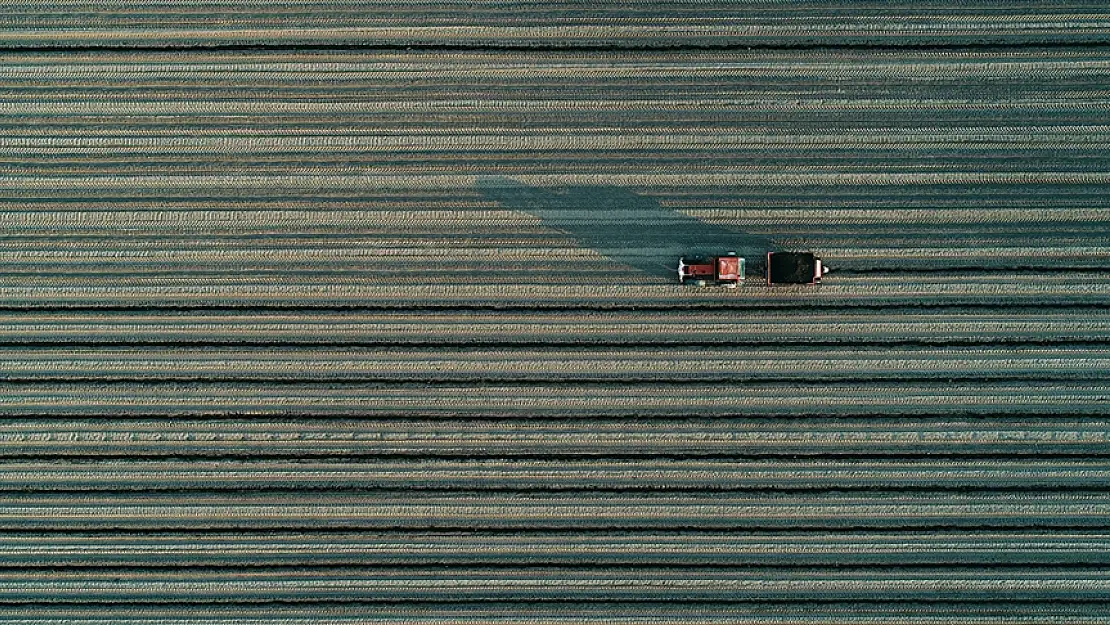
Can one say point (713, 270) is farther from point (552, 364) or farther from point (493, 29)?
point (493, 29)

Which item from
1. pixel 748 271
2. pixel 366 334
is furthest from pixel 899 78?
pixel 366 334

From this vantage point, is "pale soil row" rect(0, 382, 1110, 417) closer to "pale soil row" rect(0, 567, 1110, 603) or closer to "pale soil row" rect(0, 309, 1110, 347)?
"pale soil row" rect(0, 309, 1110, 347)

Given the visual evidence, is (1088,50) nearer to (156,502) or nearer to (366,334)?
(366,334)

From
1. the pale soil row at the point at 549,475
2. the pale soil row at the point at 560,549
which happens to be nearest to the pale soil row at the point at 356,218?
the pale soil row at the point at 549,475

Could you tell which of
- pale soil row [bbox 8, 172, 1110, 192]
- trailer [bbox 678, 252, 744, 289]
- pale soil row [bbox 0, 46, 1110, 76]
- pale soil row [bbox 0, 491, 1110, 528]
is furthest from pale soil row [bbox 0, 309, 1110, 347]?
pale soil row [bbox 0, 46, 1110, 76]

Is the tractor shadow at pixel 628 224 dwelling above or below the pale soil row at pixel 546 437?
above

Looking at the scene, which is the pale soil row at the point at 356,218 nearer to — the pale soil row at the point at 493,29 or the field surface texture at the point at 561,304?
the field surface texture at the point at 561,304
